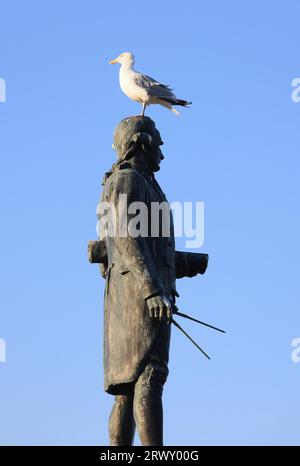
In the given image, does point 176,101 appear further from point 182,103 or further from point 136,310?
point 136,310

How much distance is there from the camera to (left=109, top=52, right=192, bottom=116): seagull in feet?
69.7

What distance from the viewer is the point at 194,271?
622 inches

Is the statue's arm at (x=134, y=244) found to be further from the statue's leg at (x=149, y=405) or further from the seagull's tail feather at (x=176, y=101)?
the seagull's tail feather at (x=176, y=101)

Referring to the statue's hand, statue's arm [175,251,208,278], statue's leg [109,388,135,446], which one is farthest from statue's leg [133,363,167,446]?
statue's arm [175,251,208,278]

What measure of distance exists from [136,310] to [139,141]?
6.02 ft

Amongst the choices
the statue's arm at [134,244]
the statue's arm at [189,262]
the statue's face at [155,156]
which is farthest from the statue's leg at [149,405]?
the statue's face at [155,156]

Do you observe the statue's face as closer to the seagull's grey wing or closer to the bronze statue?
the bronze statue

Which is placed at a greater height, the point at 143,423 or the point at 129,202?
the point at 129,202

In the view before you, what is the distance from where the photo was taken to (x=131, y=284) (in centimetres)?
1488

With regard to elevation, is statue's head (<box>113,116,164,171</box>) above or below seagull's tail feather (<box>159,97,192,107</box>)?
below

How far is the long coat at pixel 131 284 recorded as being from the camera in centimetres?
1470
